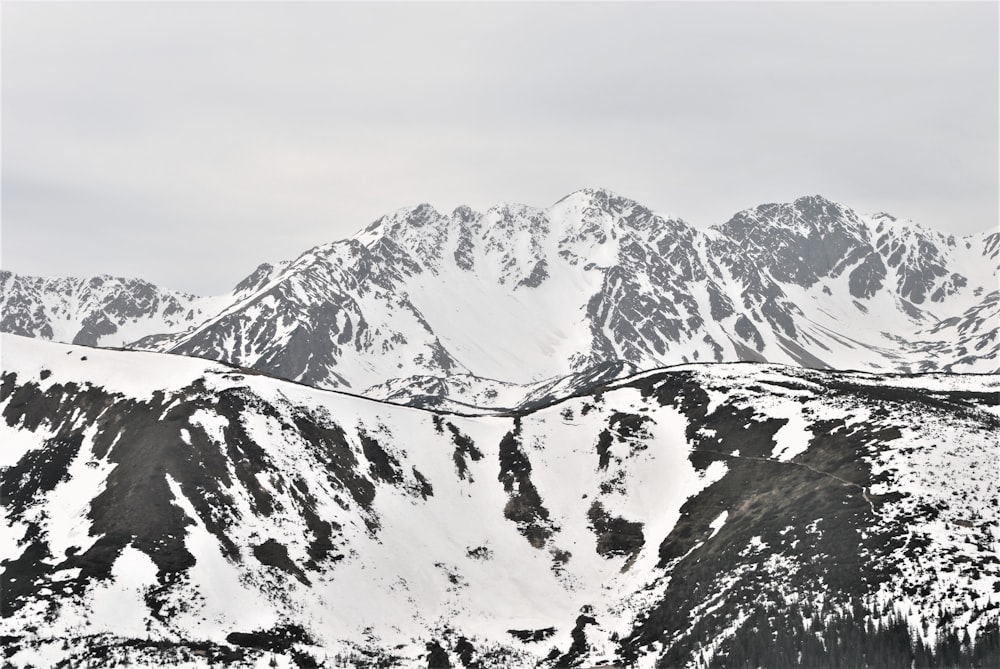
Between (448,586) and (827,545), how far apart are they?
47.7 metres

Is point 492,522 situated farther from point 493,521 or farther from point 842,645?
point 842,645

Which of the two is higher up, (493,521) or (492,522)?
(493,521)

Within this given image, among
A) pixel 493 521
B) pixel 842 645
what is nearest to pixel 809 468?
pixel 842 645

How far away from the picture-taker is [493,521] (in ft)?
433

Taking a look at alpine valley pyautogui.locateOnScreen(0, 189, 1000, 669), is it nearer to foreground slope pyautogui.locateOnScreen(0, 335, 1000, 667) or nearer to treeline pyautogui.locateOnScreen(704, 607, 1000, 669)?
treeline pyautogui.locateOnScreen(704, 607, 1000, 669)

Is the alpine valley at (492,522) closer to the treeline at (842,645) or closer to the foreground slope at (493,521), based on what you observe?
the treeline at (842,645)

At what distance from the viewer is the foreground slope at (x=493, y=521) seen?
286ft

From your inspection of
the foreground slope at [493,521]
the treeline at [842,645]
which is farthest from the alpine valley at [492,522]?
the foreground slope at [493,521]

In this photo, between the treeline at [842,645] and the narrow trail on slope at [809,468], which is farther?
the narrow trail on slope at [809,468]

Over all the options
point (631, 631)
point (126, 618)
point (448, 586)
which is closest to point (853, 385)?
point (631, 631)

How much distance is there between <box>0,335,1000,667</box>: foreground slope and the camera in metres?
87.1

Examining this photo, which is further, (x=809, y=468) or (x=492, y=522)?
(x=492, y=522)

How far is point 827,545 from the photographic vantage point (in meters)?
95.6

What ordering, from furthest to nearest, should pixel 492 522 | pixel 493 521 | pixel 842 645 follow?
1. pixel 493 521
2. pixel 492 522
3. pixel 842 645
